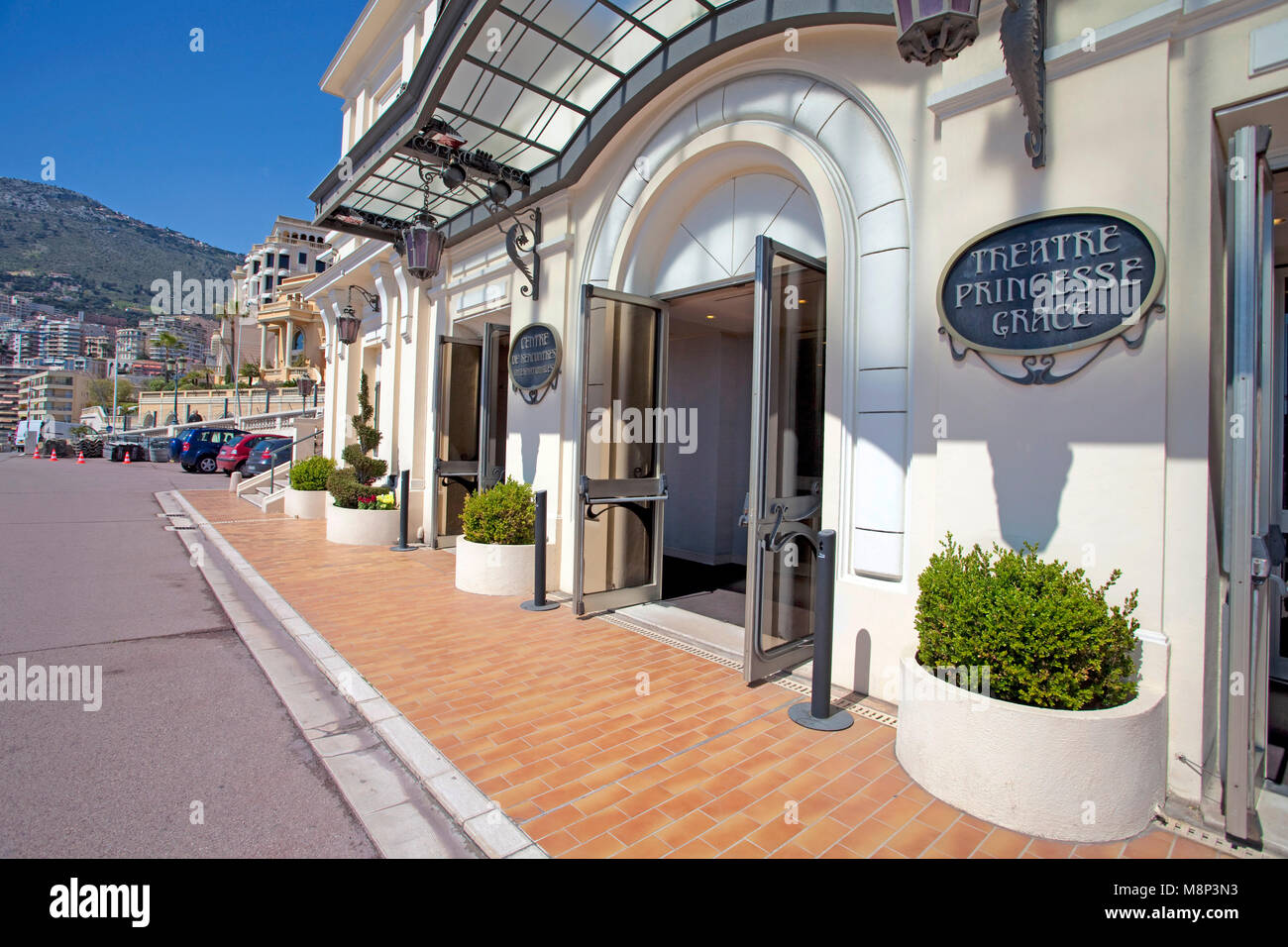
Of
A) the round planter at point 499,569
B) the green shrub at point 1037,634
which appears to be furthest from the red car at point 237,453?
the green shrub at point 1037,634

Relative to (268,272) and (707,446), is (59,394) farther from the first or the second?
(707,446)

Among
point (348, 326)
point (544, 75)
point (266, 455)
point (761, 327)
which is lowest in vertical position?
point (266, 455)

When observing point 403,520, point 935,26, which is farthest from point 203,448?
point 935,26

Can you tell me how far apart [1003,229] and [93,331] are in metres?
211

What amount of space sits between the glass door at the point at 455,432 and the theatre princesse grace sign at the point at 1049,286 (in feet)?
24.3

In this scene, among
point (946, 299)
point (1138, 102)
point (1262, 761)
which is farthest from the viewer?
point (946, 299)

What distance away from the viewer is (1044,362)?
3.51m

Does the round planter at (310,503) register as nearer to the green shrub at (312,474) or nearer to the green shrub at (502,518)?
the green shrub at (312,474)

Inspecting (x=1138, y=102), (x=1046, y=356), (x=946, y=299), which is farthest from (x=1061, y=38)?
(x=1046, y=356)

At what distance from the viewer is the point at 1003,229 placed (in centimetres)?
365

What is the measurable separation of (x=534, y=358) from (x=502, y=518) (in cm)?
199

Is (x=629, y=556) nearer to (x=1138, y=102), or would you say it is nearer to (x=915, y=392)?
(x=915, y=392)
